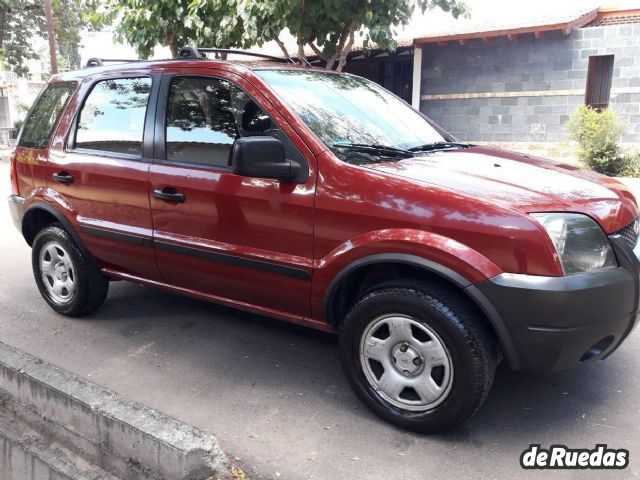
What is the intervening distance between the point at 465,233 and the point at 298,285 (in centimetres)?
101

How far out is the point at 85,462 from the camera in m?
2.71

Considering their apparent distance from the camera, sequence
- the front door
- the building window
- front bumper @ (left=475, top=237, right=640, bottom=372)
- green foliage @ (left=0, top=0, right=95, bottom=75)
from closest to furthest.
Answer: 1. front bumper @ (left=475, top=237, right=640, bottom=372)
2. the front door
3. the building window
4. green foliage @ (left=0, top=0, right=95, bottom=75)

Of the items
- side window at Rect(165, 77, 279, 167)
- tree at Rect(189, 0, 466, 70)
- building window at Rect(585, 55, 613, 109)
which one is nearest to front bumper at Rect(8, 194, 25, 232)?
side window at Rect(165, 77, 279, 167)

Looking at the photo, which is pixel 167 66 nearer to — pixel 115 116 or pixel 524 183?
pixel 115 116

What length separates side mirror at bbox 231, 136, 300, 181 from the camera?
9.70ft

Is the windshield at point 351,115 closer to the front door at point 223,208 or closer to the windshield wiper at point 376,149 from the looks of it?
the windshield wiper at point 376,149

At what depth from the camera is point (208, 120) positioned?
3.56 metres

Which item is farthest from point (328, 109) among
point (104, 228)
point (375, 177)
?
point (104, 228)

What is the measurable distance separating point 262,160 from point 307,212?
36 centimetres

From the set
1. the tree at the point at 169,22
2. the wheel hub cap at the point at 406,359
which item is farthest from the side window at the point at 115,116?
the tree at the point at 169,22

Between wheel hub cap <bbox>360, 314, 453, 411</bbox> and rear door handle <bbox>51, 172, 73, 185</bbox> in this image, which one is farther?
rear door handle <bbox>51, 172, 73, 185</bbox>

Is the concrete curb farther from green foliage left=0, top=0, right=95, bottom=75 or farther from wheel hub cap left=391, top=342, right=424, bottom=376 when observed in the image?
green foliage left=0, top=0, right=95, bottom=75

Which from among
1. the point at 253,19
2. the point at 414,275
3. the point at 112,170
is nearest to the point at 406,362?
the point at 414,275

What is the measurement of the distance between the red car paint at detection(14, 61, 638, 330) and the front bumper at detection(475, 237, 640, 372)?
0.26 ft
